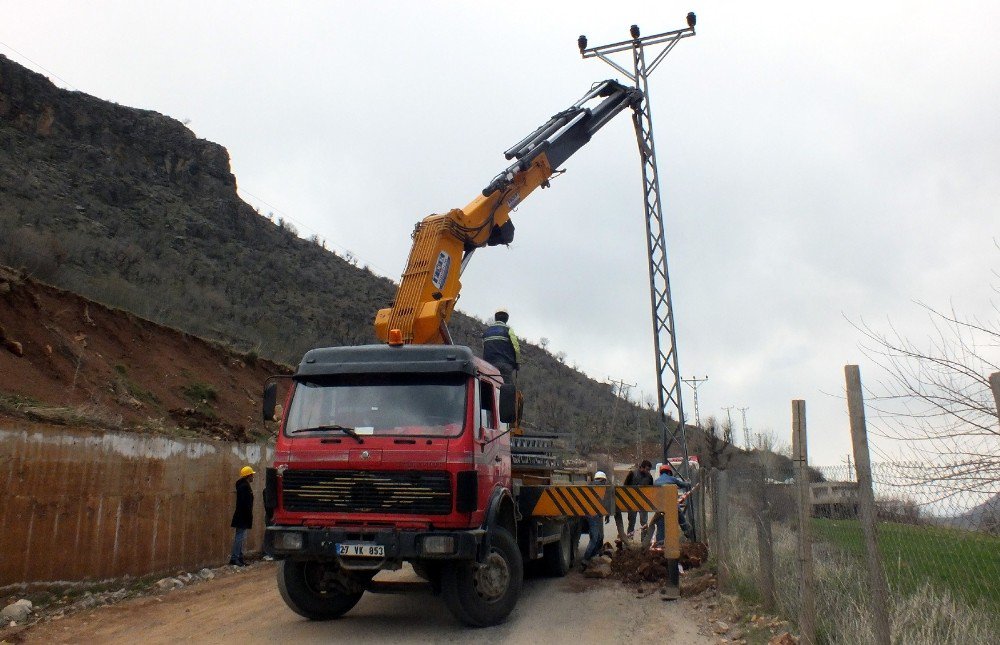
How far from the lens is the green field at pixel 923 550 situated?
4934 millimetres

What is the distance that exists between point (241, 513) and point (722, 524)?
7518mm

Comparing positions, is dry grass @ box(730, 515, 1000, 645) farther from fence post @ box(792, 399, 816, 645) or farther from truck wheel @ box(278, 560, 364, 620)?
truck wheel @ box(278, 560, 364, 620)

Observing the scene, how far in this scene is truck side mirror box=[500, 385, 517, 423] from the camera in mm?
8992

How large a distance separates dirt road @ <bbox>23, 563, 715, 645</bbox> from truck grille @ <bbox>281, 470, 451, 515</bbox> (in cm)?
125

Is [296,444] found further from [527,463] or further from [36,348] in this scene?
[36,348]

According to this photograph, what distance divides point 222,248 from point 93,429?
32.9 metres

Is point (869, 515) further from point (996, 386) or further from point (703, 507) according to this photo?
point (703, 507)

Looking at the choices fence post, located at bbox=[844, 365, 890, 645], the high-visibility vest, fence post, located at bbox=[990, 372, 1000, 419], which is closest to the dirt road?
fence post, located at bbox=[844, 365, 890, 645]

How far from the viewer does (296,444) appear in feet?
27.2

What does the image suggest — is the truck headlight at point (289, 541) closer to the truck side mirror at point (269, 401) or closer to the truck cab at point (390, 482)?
the truck cab at point (390, 482)

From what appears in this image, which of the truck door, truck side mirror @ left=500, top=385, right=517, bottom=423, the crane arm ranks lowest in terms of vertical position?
the truck door

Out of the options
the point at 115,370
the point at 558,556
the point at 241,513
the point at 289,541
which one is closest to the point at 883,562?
the point at 289,541

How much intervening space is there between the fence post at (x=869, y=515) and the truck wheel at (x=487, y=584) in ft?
13.2

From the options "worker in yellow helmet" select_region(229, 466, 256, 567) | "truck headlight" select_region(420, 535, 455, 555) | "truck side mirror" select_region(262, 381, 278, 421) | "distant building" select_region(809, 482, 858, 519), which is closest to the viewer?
"distant building" select_region(809, 482, 858, 519)
